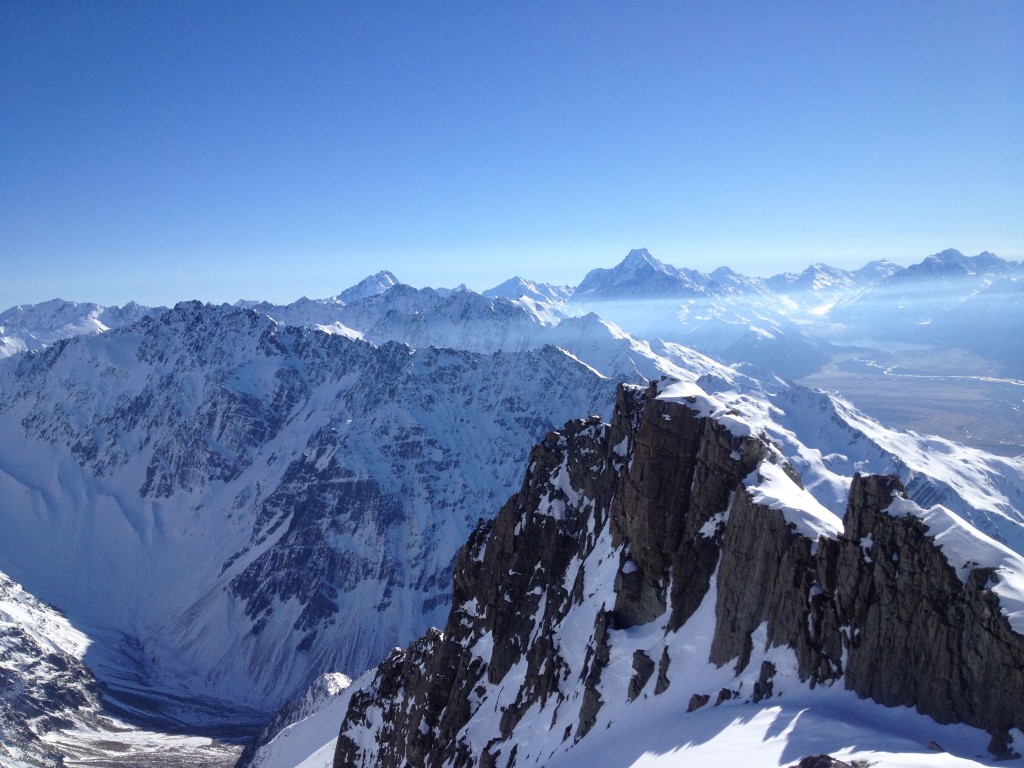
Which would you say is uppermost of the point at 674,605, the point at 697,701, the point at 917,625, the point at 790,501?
the point at 790,501

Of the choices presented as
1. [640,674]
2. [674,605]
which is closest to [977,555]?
[674,605]

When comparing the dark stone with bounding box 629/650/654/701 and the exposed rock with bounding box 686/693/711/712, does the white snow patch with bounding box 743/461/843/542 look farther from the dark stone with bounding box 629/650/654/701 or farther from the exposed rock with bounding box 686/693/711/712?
the dark stone with bounding box 629/650/654/701

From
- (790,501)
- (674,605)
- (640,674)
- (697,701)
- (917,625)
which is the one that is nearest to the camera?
(917,625)

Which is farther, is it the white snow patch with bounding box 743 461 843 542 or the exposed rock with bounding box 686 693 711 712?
the exposed rock with bounding box 686 693 711 712

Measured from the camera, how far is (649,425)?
5847cm

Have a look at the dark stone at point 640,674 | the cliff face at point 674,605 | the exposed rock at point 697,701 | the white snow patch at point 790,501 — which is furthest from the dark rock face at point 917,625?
the dark stone at point 640,674

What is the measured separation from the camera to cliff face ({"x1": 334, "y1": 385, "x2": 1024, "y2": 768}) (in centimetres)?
3061

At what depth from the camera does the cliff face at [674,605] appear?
30609 mm

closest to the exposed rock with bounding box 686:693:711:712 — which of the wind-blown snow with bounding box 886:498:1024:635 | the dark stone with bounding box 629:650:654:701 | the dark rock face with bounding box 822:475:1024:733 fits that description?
the dark stone with bounding box 629:650:654:701

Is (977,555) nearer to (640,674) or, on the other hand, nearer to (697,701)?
(697,701)

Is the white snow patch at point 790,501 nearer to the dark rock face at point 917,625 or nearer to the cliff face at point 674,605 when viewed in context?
the cliff face at point 674,605

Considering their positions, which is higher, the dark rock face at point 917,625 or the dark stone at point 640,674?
the dark rock face at point 917,625

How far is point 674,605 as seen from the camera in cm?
5028

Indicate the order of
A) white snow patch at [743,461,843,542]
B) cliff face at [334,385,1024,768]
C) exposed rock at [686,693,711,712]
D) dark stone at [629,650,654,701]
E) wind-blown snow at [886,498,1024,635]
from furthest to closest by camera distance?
dark stone at [629,650,654,701] → exposed rock at [686,693,711,712] → white snow patch at [743,461,843,542] → cliff face at [334,385,1024,768] → wind-blown snow at [886,498,1024,635]
